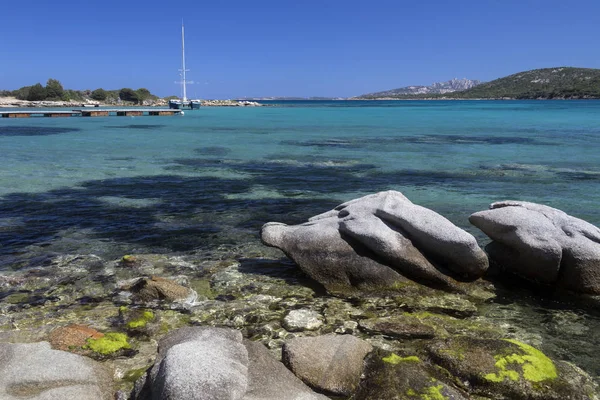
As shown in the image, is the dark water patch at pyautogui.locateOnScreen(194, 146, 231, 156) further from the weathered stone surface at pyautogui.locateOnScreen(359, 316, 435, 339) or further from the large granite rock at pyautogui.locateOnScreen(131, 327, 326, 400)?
the large granite rock at pyautogui.locateOnScreen(131, 327, 326, 400)

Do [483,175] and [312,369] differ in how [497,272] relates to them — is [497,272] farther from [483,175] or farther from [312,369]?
[483,175]

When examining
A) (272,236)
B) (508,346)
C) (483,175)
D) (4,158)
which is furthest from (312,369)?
(4,158)

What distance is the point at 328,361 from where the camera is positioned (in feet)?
21.1

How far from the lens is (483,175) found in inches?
920

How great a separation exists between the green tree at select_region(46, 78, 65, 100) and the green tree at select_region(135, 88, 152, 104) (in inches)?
880

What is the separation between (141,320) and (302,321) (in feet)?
9.03

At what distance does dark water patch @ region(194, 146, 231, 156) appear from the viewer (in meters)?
32.2

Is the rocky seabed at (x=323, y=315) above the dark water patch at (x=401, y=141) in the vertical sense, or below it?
below

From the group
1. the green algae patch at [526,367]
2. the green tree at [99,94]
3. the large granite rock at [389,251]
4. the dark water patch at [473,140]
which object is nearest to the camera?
the green algae patch at [526,367]

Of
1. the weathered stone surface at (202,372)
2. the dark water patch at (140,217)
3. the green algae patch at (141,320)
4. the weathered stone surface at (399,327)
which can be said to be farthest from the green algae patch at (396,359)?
the dark water patch at (140,217)

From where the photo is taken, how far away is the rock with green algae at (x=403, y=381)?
592 centimetres

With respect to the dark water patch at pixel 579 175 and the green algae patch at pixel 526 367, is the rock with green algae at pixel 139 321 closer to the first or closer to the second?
the green algae patch at pixel 526 367

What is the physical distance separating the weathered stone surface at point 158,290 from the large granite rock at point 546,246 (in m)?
6.63

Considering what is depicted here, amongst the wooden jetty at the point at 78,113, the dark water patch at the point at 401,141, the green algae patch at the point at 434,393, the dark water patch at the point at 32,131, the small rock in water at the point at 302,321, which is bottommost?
the small rock in water at the point at 302,321
